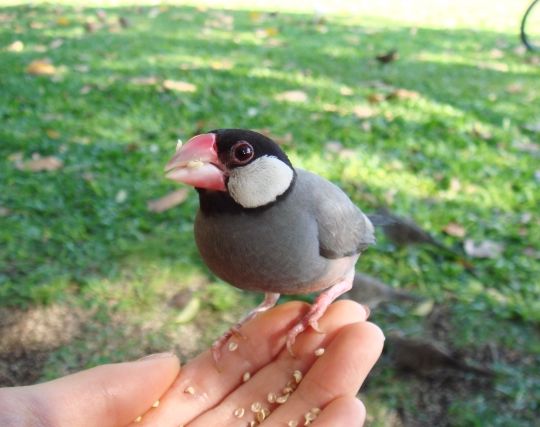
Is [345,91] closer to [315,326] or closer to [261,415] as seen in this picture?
[315,326]

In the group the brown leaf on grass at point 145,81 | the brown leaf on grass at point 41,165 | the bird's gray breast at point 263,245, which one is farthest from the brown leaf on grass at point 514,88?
the bird's gray breast at point 263,245

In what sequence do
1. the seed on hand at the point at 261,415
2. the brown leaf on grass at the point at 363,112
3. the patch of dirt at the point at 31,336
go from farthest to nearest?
the brown leaf on grass at the point at 363,112, the patch of dirt at the point at 31,336, the seed on hand at the point at 261,415

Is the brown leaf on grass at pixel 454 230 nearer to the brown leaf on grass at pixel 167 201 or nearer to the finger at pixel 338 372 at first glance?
the finger at pixel 338 372

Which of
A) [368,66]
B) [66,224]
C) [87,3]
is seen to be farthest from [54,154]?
[87,3]

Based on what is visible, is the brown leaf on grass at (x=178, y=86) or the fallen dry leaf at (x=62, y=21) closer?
the brown leaf on grass at (x=178, y=86)

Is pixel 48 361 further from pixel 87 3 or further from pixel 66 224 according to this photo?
pixel 87 3

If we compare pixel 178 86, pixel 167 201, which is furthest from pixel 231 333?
pixel 178 86
